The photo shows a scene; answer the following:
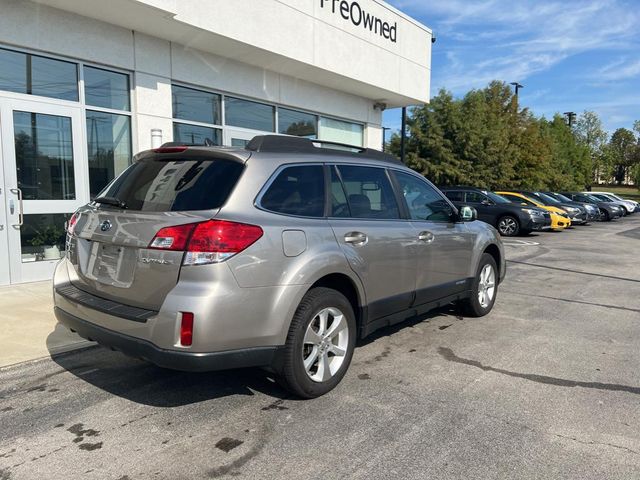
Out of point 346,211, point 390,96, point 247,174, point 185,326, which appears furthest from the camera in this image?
point 390,96

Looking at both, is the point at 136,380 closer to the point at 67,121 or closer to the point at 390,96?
the point at 67,121

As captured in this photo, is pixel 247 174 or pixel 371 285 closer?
pixel 247 174

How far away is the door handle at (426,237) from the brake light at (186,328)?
243cm

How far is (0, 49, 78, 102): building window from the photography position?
23.2 feet

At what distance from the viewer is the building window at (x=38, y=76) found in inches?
278

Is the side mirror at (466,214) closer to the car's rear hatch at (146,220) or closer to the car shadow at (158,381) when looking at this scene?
the car shadow at (158,381)

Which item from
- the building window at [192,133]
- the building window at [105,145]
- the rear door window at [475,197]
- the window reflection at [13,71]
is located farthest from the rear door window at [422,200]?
the rear door window at [475,197]

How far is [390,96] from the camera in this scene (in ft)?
45.0

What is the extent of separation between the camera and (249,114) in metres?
10.7

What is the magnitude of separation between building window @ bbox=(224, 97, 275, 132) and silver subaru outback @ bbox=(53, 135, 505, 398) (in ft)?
21.1

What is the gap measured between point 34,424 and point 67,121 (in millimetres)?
5716

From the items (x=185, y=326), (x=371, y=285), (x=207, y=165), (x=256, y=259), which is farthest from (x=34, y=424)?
(x=371, y=285)

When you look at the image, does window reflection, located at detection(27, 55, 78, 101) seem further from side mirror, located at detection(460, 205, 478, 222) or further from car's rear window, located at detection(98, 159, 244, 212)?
side mirror, located at detection(460, 205, 478, 222)

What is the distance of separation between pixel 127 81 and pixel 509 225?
528 inches
